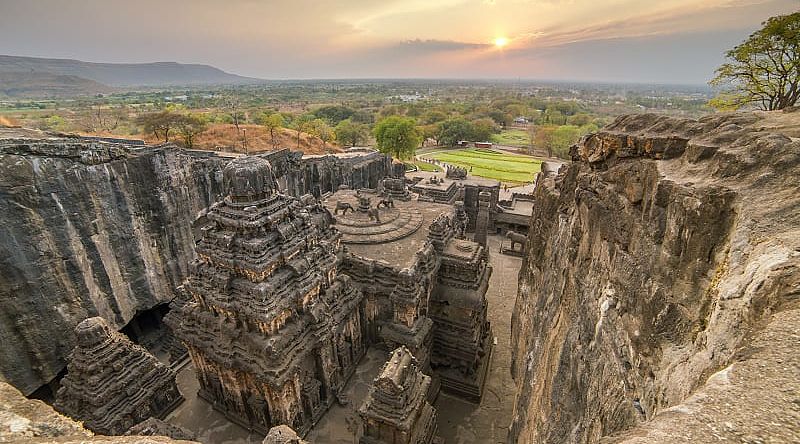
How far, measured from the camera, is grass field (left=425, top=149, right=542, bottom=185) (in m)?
52.6

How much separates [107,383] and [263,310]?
7.25 meters

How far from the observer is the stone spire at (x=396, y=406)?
11.1 metres

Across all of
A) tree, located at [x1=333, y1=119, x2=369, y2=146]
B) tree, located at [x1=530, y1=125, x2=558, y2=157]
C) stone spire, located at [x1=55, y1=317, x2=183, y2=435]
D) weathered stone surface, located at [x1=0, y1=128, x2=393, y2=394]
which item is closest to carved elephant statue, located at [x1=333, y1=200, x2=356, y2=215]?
weathered stone surface, located at [x1=0, y1=128, x2=393, y2=394]

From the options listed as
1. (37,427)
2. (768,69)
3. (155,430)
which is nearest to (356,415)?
(155,430)

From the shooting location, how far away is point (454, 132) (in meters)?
76.3

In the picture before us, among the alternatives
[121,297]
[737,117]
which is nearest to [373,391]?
[737,117]

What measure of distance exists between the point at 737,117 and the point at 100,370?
66.9 ft

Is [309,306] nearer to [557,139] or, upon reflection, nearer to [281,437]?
[281,437]

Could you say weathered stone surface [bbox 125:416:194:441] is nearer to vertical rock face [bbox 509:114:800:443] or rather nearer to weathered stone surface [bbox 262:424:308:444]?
weathered stone surface [bbox 262:424:308:444]

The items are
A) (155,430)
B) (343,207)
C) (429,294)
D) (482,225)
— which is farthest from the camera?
(482,225)

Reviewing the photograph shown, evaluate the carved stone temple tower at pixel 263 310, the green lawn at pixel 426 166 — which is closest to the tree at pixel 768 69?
the carved stone temple tower at pixel 263 310

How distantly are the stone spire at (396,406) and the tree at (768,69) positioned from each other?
21.0 meters

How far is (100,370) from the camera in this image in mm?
13117

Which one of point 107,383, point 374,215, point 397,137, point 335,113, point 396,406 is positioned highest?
point 335,113
